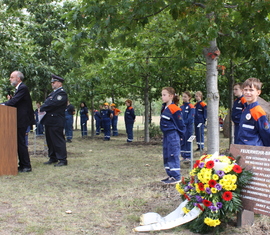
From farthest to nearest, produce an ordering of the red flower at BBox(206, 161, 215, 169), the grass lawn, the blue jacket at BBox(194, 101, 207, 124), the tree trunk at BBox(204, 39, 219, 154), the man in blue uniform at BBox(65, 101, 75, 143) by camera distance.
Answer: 1. the man in blue uniform at BBox(65, 101, 75, 143)
2. the blue jacket at BBox(194, 101, 207, 124)
3. the tree trunk at BBox(204, 39, 219, 154)
4. the grass lawn
5. the red flower at BBox(206, 161, 215, 169)

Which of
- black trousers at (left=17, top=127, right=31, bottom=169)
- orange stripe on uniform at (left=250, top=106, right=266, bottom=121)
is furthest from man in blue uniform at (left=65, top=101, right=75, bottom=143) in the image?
orange stripe on uniform at (left=250, top=106, right=266, bottom=121)

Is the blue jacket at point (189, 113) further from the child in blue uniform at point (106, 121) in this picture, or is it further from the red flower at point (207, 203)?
the child in blue uniform at point (106, 121)

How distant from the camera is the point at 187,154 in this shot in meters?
9.84

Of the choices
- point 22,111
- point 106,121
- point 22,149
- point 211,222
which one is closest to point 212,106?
point 211,222

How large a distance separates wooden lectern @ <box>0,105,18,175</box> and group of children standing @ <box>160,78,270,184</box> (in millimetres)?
3056

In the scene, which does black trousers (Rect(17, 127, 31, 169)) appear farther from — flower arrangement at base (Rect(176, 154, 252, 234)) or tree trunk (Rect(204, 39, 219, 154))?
flower arrangement at base (Rect(176, 154, 252, 234))

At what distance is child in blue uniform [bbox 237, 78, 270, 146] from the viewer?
4.71 meters

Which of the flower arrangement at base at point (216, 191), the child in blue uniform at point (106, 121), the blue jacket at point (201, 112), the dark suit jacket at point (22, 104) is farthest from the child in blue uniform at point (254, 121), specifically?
the child in blue uniform at point (106, 121)

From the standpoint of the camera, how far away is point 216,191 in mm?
3887

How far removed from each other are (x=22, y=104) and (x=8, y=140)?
3.10 ft

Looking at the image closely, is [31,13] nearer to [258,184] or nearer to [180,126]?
[180,126]

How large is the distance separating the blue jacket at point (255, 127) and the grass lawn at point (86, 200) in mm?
1027

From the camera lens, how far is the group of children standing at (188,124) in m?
4.79

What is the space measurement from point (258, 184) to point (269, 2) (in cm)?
248
